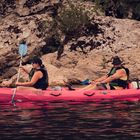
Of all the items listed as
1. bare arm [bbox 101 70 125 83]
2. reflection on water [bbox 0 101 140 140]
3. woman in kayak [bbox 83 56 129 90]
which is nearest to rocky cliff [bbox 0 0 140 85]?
woman in kayak [bbox 83 56 129 90]

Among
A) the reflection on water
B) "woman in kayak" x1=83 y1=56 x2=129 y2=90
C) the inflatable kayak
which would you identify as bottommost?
the reflection on water

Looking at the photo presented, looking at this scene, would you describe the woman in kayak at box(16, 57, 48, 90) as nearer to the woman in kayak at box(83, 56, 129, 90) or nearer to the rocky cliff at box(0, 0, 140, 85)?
the woman in kayak at box(83, 56, 129, 90)

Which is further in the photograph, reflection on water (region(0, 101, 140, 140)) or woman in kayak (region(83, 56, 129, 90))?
woman in kayak (region(83, 56, 129, 90))

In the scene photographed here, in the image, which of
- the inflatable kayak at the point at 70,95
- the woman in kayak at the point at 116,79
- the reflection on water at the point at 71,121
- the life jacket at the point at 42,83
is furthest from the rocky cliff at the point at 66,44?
the reflection on water at the point at 71,121

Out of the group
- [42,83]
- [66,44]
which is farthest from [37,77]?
[66,44]

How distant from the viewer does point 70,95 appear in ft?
45.0

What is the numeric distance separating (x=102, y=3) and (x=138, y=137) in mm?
18274

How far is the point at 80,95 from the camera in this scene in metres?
13.8

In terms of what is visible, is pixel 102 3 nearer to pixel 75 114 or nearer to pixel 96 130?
pixel 75 114

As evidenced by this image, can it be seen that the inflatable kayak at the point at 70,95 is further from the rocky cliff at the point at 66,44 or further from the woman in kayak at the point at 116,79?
the rocky cliff at the point at 66,44

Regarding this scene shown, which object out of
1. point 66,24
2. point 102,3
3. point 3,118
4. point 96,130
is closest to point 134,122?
point 96,130

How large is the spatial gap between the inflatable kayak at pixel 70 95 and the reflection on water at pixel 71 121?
54 centimetres

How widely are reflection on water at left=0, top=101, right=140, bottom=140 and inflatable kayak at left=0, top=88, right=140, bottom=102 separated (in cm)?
54

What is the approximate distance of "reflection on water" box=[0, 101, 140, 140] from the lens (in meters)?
7.95
